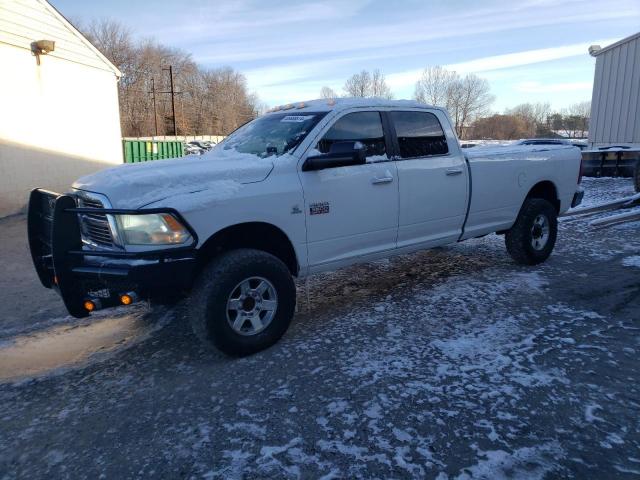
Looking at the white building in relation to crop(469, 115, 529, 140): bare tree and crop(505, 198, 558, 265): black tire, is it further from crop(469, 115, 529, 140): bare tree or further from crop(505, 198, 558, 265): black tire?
crop(469, 115, 529, 140): bare tree

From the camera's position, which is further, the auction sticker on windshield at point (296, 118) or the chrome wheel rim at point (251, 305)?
the auction sticker on windshield at point (296, 118)

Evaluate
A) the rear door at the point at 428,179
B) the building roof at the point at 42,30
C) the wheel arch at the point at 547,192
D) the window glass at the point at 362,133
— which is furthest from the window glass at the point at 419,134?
the building roof at the point at 42,30

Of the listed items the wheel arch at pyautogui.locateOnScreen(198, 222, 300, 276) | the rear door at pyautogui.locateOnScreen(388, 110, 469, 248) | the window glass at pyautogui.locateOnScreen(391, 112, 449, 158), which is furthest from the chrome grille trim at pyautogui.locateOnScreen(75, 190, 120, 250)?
the window glass at pyautogui.locateOnScreen(391, 112, 449, 158)

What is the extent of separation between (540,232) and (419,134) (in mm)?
2380

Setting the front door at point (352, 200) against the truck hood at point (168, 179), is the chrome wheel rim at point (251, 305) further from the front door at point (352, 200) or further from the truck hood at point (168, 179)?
the truck hood at point (168, 179)

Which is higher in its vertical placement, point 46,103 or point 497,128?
point 497,128

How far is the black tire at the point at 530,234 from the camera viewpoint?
5.66 m

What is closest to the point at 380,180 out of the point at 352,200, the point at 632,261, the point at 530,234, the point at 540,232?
the point at 352,200

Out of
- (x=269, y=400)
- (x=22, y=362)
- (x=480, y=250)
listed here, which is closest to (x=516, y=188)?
(x=480, y=250)

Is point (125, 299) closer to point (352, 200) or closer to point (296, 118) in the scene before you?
point (352, 200)

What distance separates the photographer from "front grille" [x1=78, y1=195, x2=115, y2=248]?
327 cm

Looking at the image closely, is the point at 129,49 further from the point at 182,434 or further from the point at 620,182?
the point at 182,434

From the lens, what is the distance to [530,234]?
5727mm

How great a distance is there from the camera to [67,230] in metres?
3.22
